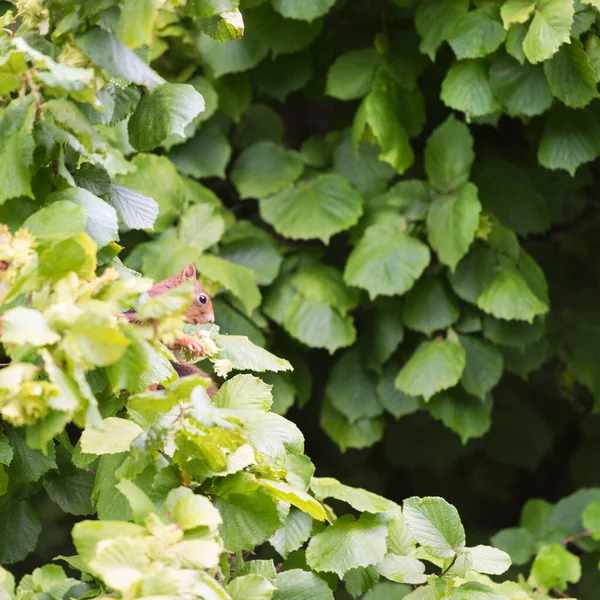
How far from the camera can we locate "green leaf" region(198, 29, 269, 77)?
1.54m

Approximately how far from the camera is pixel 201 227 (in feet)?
4.77

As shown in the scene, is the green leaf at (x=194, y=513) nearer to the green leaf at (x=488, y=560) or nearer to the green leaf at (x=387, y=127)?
the green leaf at (x=488, y=560)

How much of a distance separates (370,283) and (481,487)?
1.05 metres

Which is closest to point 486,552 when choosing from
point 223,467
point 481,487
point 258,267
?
point 223,467

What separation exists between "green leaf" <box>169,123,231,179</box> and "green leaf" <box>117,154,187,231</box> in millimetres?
115

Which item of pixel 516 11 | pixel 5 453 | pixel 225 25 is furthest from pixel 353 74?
pixel 5 453

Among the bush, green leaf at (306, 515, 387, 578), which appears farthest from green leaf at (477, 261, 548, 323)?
green leaf at (306, 515, 387, 578)

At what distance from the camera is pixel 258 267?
1.56 meters

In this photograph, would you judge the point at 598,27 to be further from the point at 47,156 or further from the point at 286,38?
the point at 47,156

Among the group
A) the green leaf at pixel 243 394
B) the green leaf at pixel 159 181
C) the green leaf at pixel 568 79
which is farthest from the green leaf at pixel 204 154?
the green leaf at pixel 243 394

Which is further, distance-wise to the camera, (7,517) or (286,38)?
(286,38)

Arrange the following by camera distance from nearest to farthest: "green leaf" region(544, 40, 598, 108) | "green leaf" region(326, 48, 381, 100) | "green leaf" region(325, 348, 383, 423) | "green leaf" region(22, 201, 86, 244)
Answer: "green leaf" region(22, 201, 86, 244)
"green leaf" region(544, 40, 598, 108)
"green leaf" region(326, 48, 381, 100)
"green leaf" region(325, 348, 383, 423)

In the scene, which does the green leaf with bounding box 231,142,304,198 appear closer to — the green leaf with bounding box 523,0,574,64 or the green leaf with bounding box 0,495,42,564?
the green leaf with bounding box 523,0,574,64

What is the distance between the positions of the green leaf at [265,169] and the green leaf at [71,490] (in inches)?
33.4
